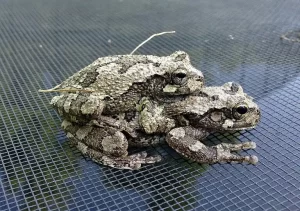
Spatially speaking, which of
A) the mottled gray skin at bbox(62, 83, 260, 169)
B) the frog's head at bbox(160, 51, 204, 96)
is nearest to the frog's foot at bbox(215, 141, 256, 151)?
the mottled gray skin at bbox(62, 83, 260, 169)

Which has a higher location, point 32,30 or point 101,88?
point 101,88

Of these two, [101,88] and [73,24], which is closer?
[101,88]

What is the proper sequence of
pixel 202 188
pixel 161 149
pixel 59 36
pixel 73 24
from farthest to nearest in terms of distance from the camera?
pixel 73 24 < pixel 59 36 < pixel 161 149 < pixel 202 188

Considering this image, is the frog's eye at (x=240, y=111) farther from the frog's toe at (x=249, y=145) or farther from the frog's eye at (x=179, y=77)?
the frog's eye at (x=179, y=77)

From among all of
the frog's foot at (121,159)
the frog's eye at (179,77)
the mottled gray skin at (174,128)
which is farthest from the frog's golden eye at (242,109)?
the frog's foot at (121,159)

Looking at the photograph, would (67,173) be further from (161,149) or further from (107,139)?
(161,149)

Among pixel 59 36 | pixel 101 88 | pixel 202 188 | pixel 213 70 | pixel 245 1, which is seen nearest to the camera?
pixel 202 188

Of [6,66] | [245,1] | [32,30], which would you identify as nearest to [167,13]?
[245,1]
